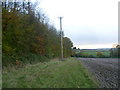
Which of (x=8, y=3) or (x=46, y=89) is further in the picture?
(x=8, y=3)

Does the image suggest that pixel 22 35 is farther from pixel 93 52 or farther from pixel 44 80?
pixel 93 52

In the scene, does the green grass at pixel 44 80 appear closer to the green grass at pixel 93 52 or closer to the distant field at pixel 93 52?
the distant field at pixel 93 52

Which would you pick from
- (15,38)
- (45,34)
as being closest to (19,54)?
(15,38)

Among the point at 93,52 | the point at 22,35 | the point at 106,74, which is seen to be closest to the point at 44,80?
the point at 106,74

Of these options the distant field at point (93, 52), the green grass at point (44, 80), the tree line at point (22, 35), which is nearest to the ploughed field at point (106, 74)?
the green grass at point (44, 80)

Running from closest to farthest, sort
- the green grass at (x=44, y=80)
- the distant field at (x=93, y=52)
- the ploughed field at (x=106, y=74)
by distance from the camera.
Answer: the green grass at (x=44, y=80)
the ploughed field at (x=106, y=74)
the distant field at (x=93, y=52)

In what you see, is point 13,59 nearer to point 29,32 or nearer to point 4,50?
point 4,50

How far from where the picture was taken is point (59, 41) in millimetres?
58094

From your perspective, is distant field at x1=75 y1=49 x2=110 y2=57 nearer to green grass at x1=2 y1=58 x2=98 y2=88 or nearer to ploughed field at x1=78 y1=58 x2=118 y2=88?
ploughed field at x1=78 y1=58 x2=118 y2=88

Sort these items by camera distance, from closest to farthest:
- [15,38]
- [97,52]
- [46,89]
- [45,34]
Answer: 1. [46,89]
2. [15,38]
3. [45,34]
4. [97,52]

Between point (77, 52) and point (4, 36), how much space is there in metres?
101

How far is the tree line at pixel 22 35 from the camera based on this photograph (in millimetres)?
24719

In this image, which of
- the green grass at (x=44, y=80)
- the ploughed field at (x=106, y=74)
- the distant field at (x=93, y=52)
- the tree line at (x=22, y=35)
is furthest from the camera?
the distant field at (x=93, y=52)

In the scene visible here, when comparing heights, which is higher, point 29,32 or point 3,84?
point 29,32
